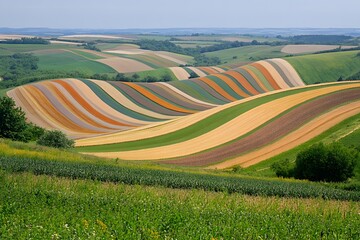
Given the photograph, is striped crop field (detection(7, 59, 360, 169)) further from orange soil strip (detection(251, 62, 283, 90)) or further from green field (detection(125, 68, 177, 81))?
green field (detection(125, 68, 177, 81))

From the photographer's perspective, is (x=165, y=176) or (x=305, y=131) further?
(x=305, y=131)

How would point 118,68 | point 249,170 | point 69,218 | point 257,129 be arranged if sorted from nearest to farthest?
point 69,218 < point 249,170 < point 257,129 < point 118,68

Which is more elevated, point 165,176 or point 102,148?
point 165,176

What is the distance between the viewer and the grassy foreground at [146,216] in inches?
688

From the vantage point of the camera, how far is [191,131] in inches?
2562

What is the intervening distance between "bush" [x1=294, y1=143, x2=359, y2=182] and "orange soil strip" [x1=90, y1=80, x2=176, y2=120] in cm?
3872

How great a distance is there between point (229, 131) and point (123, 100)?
95.5 feet

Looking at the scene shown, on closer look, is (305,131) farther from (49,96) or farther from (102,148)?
(49,96)

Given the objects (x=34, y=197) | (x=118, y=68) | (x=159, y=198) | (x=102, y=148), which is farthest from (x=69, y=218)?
(x=118, y=68)

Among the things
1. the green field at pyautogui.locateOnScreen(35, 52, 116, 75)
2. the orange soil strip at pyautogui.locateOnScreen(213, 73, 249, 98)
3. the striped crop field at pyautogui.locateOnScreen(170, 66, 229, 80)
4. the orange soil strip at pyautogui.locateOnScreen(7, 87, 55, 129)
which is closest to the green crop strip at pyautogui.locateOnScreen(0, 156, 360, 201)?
the orange soil strip at pyautogui.locateOnScreen(7, 87, 55, 129)

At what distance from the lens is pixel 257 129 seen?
62406mm

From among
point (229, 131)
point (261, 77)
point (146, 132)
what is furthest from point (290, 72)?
point (146, 132)

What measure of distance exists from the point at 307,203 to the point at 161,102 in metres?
64.2

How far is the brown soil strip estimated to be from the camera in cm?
5325
